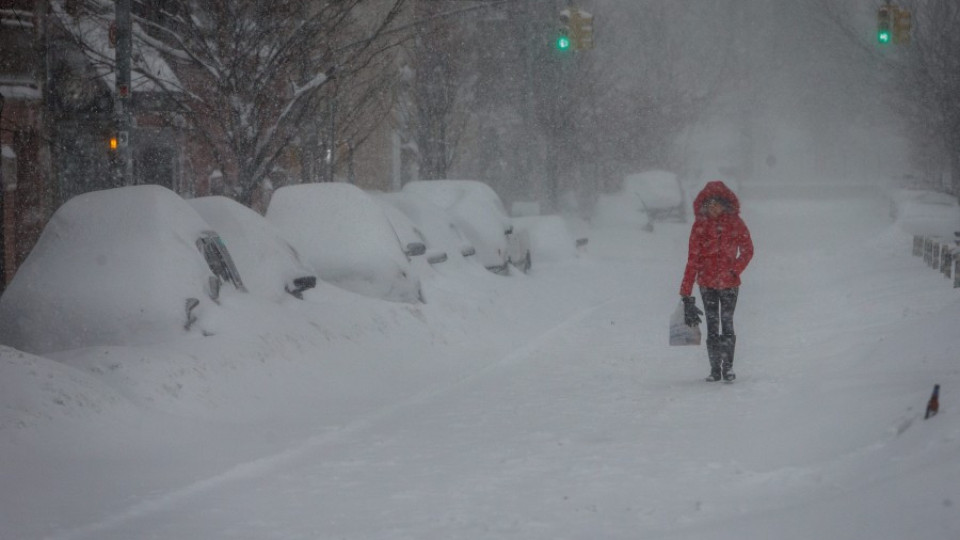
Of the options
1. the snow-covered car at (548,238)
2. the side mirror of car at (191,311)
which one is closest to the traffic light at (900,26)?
the snow-covered car at (548,238)

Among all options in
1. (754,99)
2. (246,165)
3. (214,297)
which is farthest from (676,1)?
(214,297)

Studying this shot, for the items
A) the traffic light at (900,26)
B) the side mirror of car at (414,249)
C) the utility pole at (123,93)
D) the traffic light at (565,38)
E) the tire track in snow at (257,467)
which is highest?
the traffic light at (900,26)

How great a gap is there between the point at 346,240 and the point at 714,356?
224 inches

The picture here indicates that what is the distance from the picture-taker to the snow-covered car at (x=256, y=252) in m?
12.4

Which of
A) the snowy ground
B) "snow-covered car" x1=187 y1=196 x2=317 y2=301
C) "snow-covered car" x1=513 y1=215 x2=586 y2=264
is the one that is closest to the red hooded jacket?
the snowy ground

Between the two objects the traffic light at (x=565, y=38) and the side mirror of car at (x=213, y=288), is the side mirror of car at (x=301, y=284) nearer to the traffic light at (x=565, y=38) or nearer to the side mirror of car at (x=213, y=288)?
the side mirror of car at (x=213, y=288)

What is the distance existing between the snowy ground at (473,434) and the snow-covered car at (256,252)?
0.38 m

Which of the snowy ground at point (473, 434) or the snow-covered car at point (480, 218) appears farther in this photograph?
the snow-covered car at point (480, 218)

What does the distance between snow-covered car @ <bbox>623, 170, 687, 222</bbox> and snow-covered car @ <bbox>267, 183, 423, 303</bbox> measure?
23124 millimetres

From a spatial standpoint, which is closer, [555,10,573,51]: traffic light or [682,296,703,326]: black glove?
[682,296,703,326]: black glove

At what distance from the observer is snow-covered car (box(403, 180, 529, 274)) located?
21.0 meters

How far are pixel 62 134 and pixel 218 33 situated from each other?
9901mm

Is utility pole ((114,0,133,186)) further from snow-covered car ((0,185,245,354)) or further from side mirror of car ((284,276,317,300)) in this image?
snow-covered car ((0,185,245,354))

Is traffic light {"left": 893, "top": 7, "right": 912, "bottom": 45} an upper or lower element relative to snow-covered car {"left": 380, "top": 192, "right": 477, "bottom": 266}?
upper
